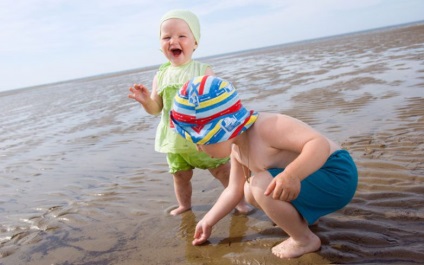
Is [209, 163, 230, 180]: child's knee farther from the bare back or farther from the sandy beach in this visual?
the bare back

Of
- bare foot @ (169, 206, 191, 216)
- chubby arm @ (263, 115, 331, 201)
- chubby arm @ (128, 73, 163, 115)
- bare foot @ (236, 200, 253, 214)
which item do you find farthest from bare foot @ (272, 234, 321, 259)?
chubby arm @ (128, 73, 163, 115)

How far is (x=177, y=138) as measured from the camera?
2865mm

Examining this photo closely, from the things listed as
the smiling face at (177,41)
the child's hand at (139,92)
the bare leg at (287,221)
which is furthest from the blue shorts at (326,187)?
the smiling face at (177,41)

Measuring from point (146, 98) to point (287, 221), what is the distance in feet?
→ 4.47

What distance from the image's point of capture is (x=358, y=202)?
2.63 metres

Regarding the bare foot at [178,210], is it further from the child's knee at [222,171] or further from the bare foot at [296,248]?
the bare foot at [296,248]

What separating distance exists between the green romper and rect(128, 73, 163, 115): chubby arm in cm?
5

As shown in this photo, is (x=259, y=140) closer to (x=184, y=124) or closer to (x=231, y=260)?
(x=184, y=124)

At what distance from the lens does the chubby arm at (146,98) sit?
2.76 metres

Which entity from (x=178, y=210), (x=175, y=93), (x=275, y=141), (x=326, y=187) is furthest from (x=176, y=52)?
(x=326, y=187)

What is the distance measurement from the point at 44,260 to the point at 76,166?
2.39 m

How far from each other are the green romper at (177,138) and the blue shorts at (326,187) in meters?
0.87

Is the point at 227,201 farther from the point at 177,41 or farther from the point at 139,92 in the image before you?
the point at 177,41

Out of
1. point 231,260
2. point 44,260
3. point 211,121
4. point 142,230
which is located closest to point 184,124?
point 211,121
